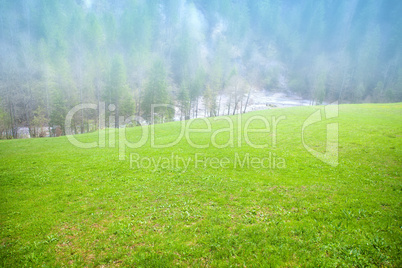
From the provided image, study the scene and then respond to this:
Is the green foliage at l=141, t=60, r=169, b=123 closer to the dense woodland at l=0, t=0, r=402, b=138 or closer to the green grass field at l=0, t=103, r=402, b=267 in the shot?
the dense woodland at l=0, t=0, r=402, b=138

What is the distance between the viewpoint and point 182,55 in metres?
91.2

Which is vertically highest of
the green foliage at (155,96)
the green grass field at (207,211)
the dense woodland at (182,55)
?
the dense woodland at (182,55)

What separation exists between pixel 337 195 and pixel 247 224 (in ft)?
22.6

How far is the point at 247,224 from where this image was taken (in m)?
8.30

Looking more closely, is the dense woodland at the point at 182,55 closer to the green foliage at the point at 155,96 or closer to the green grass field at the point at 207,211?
the green foliage at the point at 155,96

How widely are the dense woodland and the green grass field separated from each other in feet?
136

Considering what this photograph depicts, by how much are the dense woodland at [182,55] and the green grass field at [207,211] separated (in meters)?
41.5

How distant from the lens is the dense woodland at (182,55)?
53.5m

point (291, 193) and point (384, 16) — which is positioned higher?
point (384, 16)

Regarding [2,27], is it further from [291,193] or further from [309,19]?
[309,19]

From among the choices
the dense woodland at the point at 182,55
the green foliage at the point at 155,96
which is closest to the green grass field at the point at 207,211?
the green foliage at the point at 155,96

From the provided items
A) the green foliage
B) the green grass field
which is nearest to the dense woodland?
the green foliage

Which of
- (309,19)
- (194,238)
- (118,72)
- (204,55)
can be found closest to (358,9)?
(309,19)

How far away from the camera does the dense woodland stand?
2105 inches
